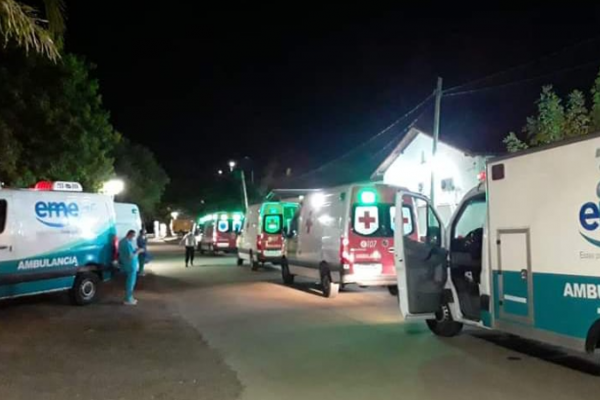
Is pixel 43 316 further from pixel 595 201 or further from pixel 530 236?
pixel 595 201

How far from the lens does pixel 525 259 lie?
8477 mm

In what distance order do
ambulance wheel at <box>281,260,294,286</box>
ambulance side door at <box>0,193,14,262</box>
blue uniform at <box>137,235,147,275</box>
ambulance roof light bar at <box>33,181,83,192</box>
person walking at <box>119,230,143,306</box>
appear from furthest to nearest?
blue uniform at <box>137,235,147,275</box>
ambulance wheel at <box>281,260,294,286</box>
person walking at <box>119,230,143,306</box>
ambulance roof light bar at <box>33,181,83,192</box>
ambulance side door at <box>0,193,14,262</box>

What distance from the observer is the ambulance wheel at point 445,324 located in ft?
34.3

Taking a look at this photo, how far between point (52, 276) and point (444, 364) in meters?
8.77

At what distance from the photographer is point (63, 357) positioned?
9.12m

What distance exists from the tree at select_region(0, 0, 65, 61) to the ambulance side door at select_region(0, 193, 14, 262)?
6891 millimetres

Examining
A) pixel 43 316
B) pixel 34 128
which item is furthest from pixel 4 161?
pixel 43 316

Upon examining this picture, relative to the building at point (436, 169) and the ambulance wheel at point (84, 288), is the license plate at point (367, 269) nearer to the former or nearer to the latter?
the ambulance wheel at point (84, 288)

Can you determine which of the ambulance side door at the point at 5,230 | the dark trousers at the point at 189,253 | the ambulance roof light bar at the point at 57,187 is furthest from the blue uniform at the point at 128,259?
the dark trousers at the point at 189,253

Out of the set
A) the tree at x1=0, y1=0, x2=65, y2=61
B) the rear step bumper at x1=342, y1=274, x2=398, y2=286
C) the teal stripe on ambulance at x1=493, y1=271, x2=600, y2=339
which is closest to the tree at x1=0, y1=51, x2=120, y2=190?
the rear step bumper at x1=342, y1=274, x2=398, y2=286

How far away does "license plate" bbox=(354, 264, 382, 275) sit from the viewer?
1510cm

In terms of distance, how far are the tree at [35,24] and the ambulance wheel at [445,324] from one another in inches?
266

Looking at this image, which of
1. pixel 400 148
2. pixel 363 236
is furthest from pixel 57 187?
pixel 400 148

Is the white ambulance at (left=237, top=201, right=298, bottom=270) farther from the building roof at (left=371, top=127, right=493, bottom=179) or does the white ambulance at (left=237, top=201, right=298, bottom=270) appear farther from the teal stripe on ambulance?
the teal stripe on ambulance
